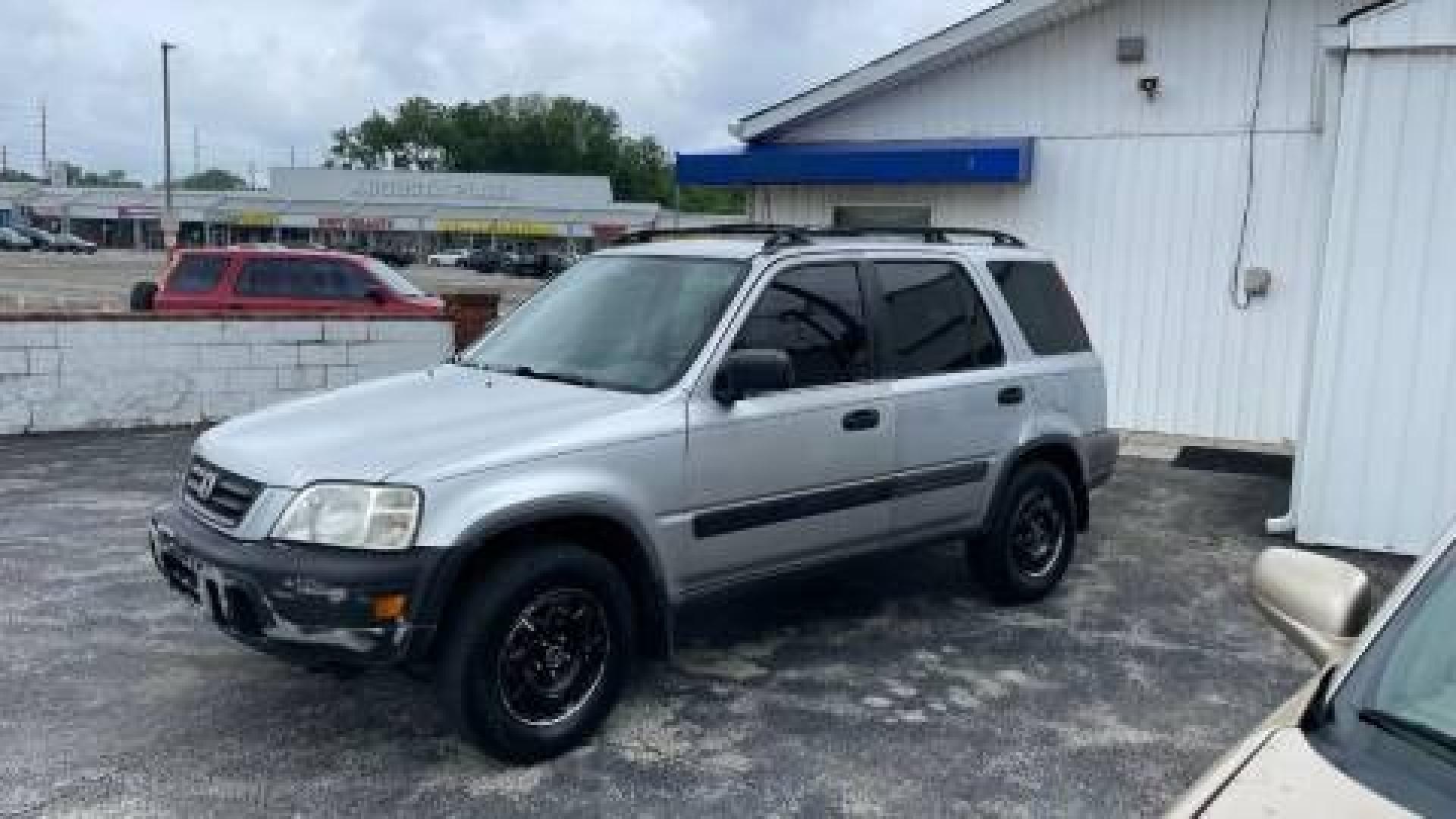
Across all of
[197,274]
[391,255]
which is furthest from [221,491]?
[391,255]

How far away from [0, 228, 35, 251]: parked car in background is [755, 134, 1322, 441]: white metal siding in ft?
219

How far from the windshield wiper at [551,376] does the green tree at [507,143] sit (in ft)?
301

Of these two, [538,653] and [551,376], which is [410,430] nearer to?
[551,376]

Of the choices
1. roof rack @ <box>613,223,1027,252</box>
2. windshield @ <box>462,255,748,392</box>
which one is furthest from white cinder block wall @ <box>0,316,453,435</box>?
windshield @ <box>462,255,748,392</box>

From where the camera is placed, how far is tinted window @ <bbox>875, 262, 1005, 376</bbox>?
218 inches

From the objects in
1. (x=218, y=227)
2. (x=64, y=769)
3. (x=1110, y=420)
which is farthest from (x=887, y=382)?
(x=218, y=227)

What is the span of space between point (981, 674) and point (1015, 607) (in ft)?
3.51

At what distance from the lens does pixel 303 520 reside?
390 centimetres

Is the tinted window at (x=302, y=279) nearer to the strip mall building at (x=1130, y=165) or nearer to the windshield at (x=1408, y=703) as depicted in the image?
the strip mall building at (x=1130, y=165)

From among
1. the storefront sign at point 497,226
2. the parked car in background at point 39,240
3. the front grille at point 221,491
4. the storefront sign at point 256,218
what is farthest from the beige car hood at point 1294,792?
the parked car in background at point 39,240

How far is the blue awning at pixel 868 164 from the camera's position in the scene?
38.1 ft

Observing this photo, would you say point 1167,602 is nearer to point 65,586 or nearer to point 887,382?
point 887,382

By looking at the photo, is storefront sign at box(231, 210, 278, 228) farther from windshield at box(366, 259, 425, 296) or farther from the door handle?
the door handle

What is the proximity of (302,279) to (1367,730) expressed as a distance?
13.6 meters
